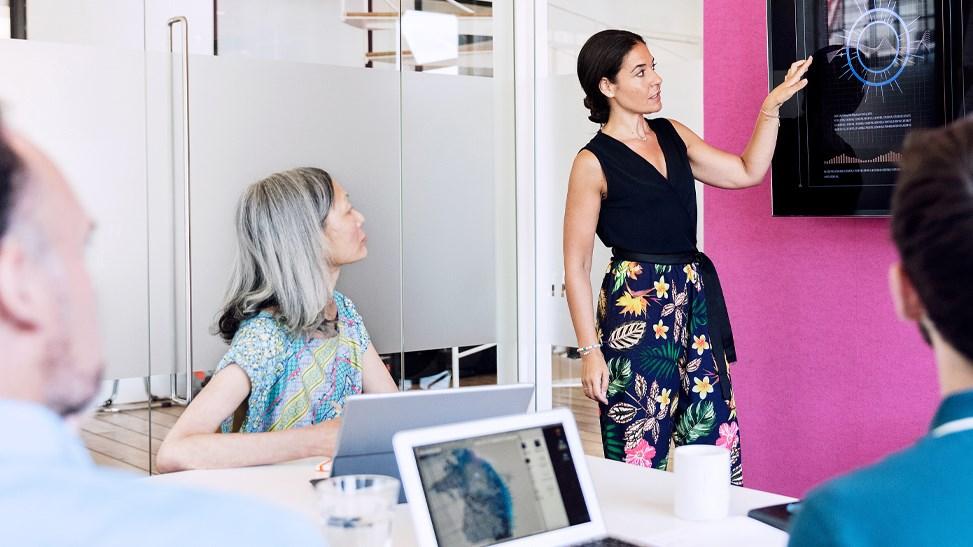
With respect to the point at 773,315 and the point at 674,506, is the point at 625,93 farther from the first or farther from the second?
the point at 674,506

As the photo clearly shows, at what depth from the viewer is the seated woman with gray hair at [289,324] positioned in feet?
7.45

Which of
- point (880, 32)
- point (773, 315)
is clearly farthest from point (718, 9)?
point (773, 315)

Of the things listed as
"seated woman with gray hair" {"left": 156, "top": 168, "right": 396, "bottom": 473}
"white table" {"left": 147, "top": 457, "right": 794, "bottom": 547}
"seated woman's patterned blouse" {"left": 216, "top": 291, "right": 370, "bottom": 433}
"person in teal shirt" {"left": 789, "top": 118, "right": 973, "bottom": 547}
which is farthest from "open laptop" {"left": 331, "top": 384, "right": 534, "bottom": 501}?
"person in teal shirt" {"left": 789, "top": 118, "right": 973, "bottom": 547}

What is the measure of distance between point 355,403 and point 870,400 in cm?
198

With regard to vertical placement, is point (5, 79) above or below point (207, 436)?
above

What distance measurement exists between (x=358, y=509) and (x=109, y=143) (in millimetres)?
2150

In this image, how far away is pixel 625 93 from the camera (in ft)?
9.32

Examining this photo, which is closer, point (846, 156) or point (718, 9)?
point (846, 156)

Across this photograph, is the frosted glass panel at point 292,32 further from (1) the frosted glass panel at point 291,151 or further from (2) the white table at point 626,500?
(2) the white table at point 626,500

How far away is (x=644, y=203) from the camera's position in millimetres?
2777

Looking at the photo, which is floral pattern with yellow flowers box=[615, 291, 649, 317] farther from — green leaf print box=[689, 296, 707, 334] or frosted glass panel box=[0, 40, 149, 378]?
frosted glass panel box=[0, 40, 149, 378]

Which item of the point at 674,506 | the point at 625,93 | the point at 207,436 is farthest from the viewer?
the point at 625,93

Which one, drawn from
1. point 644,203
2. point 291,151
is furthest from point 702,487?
point 291,151

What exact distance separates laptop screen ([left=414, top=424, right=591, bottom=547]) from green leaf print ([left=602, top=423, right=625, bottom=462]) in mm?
1300
